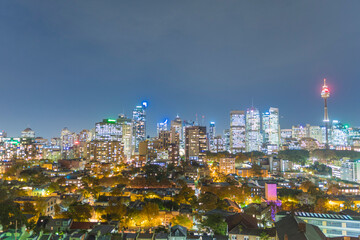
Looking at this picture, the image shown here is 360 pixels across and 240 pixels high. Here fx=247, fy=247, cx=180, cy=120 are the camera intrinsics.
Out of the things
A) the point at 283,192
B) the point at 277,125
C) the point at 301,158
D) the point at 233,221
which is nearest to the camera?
the point at 233,221

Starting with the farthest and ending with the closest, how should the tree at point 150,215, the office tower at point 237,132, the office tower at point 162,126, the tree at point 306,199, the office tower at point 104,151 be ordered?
the office tower at point 162,126, the office tower at point 237,132, the office tower at point 104,151, the tree at point 306,199, the tree at point 150,215

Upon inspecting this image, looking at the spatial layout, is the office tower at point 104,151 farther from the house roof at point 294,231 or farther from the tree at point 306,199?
the house roof at point 294,231

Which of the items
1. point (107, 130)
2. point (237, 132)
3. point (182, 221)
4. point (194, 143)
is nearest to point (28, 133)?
point (107, 130)

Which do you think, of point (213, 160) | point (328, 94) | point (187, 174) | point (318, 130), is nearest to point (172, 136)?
point (213, 160)

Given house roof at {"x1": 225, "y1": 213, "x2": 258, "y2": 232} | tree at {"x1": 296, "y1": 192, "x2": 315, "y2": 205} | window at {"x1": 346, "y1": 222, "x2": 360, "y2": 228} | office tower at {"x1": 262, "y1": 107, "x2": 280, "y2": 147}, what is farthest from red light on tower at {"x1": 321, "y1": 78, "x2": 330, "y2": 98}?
house roof at {"x1": 225, "y1": 213, "x2": 258, "y2": 232}

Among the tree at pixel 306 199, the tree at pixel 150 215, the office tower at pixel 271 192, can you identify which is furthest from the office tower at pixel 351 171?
the tree at pixel 150 215

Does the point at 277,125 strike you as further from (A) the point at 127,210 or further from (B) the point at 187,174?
(A) the point at 127,210
